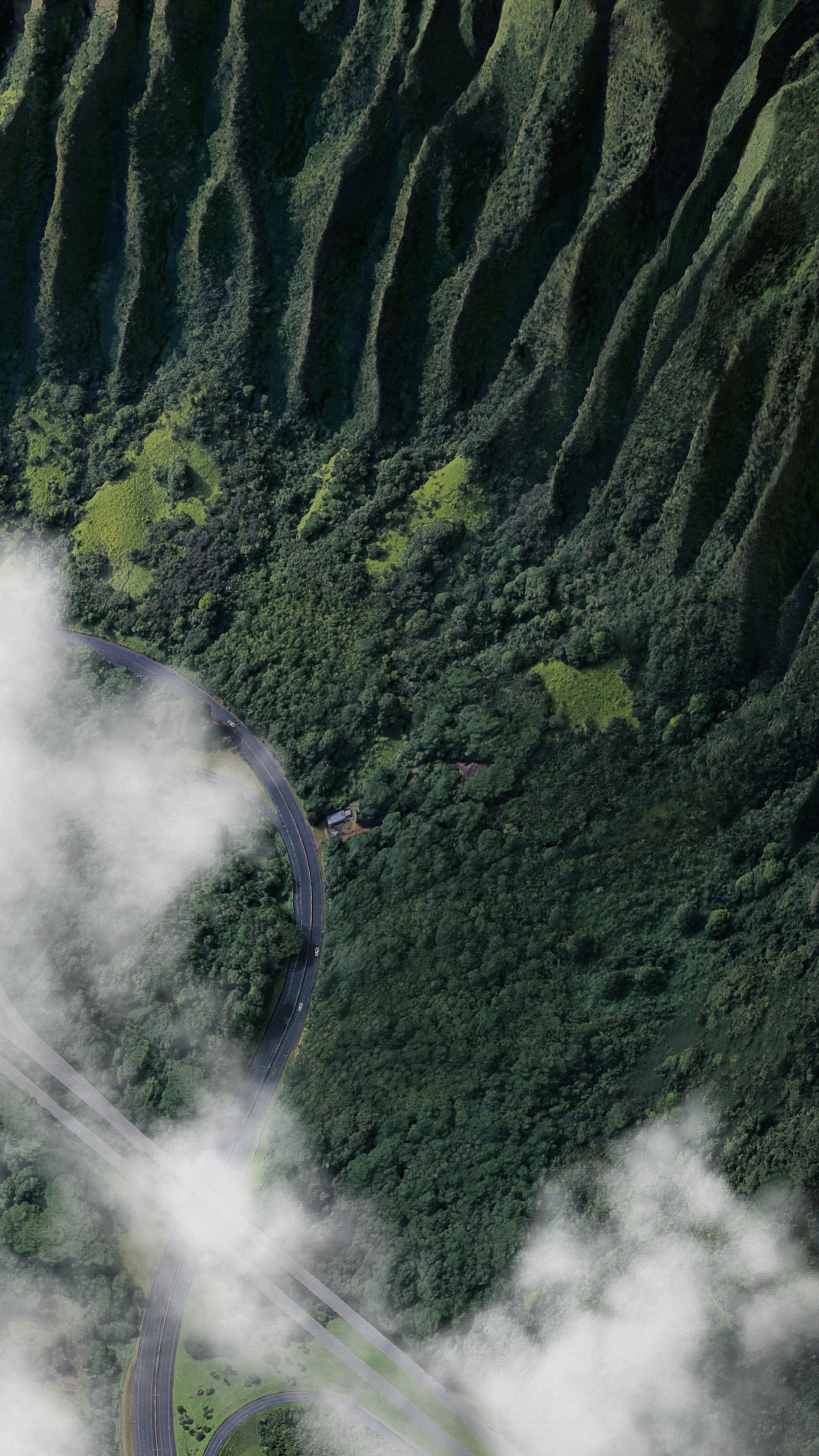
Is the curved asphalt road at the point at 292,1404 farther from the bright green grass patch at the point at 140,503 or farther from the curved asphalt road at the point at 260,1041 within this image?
the bright green grass patch at the point at 140,503

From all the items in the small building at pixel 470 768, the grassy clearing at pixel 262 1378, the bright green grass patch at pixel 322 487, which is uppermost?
the bright green grass patch at pixel 322 487

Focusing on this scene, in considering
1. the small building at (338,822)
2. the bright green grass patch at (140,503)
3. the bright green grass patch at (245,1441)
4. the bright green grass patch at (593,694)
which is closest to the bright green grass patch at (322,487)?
the bright green grass patch at (140,503)

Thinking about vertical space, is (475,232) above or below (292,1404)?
above

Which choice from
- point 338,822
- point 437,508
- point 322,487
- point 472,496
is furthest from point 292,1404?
point 322,487

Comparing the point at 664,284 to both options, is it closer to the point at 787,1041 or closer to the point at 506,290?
the point at 506,290

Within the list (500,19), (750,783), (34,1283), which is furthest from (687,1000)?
(500,19)

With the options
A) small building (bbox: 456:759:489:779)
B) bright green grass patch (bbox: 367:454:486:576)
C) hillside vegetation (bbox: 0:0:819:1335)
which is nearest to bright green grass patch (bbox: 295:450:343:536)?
hillside vegetation (bbox: 0:0:819:1335)

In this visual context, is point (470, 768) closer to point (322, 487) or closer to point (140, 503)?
point (322, 487)
